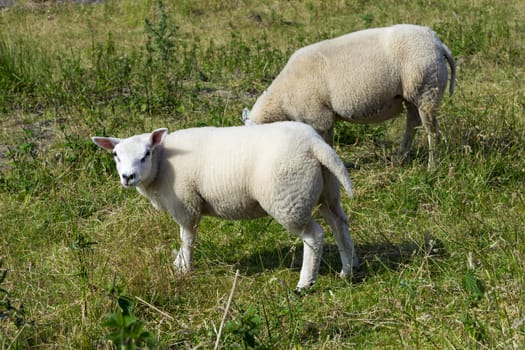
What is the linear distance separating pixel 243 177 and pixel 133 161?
0.66 metres

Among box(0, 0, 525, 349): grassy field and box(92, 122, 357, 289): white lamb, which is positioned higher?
box(92, 122, 357, 289): white lamb

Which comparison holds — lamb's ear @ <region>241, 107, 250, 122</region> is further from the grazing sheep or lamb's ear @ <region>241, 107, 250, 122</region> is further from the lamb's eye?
the lamb's eye

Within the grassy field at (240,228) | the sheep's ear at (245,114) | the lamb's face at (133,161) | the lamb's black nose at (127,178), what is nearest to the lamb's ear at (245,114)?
the sheep's ear at (245,114)

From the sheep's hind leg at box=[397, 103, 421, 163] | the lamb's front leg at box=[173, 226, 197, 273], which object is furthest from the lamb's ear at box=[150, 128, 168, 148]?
the sheep's hind leg at box=[397, 103, 421, 163]

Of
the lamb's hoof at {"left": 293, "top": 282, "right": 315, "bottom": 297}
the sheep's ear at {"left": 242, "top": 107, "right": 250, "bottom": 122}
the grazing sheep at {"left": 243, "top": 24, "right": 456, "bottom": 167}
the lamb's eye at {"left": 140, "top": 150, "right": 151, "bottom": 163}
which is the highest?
the lamb's eye at {"left": 140, "top": 150, "right": 151, "bottom": 163}

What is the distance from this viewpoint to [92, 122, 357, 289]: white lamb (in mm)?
4059

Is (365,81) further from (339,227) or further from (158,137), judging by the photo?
(158,137)

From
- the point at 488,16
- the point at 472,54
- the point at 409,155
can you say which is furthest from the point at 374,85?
the point at 488,16

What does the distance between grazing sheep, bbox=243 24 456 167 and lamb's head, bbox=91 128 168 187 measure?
4.69ft

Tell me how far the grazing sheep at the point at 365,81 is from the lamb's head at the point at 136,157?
1.43 m

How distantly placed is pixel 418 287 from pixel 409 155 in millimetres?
2743

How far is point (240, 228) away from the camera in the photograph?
519 centimetres

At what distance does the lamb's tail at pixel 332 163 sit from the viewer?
13.1 ft

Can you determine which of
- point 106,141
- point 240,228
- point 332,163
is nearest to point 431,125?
point 240,228
